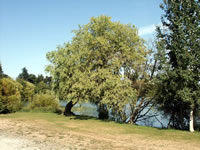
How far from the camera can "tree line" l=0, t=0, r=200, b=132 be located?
1773 centimetres

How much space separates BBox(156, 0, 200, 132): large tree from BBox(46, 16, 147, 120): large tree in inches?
196

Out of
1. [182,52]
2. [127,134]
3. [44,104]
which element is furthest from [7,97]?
[182,52]

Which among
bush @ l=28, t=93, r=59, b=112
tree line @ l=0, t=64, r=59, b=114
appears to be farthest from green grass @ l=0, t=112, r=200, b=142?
bush @ l=28, t=93, r=59, b=112

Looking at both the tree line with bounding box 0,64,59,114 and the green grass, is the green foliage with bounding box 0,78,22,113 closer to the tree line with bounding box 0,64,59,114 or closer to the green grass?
the tree line with bounding box 0,64,59,114

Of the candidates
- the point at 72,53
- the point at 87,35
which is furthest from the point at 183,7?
the point at 72,53

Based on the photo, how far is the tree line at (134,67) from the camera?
1773 cm

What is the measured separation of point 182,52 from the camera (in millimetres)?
17734

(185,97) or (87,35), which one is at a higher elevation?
(87,35)

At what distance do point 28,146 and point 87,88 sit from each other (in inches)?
506

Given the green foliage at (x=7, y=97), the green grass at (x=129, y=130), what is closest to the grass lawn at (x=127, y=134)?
the green grass at (x=129, y=130)

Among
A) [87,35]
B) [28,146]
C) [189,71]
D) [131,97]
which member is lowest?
[28,146]

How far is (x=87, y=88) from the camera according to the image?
2283 centimetres

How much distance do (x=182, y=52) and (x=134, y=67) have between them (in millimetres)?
7767

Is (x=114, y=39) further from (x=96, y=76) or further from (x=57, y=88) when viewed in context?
(x=57, y=88)
